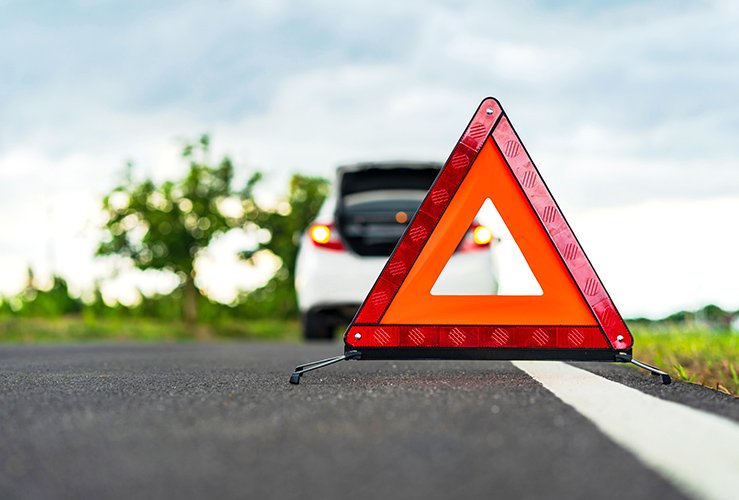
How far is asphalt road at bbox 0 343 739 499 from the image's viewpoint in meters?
2.34

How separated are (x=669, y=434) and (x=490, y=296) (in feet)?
6.13

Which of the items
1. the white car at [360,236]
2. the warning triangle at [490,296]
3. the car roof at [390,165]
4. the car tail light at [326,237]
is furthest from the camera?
the car roof at [390,165]

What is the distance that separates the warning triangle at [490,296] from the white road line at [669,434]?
14.2 inches

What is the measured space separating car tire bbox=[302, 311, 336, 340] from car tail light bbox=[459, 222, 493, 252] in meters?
1.99

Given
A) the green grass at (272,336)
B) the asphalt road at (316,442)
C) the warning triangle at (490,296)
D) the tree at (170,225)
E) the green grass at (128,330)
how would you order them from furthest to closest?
the tree at (170,225), the green grass at (128,330), the green grass at (272,336), the warning triangle at (490,296), the asphalt road at (316,442)

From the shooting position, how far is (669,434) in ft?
10.1

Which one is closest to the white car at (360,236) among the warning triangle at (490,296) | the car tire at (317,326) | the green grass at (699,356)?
the car tire at (317,326)

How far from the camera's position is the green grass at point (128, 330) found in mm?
18484

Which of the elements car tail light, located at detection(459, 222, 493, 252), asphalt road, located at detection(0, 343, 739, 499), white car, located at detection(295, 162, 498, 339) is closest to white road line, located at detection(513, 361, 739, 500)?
asphalt road, located at detection(0, 343, 739, 499)

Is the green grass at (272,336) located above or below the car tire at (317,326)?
below

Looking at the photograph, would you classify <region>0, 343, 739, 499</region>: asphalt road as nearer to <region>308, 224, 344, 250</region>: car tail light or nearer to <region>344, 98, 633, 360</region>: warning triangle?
<region>344, 98, 633, 360</region>: warning triangle

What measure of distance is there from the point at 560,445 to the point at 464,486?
1.96ft

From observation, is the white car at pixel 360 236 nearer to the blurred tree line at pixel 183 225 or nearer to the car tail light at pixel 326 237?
the car tail light at pixel 326 237

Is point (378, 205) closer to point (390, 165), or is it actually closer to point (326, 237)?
point (390, 165)
